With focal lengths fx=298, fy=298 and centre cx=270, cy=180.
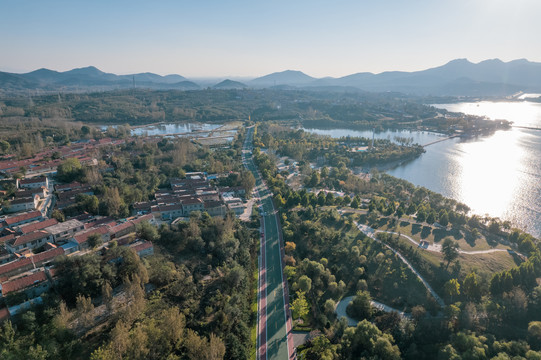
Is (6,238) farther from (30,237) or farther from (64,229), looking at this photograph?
(64,229)

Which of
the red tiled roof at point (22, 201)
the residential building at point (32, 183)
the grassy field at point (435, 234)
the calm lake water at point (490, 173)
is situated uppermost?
the residential building at point (32, 183)

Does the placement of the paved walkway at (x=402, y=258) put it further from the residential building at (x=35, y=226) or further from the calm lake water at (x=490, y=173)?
the residential building at (x=35, y=226)

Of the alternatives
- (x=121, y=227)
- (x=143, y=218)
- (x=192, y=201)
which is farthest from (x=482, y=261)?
(x=121, y=227)

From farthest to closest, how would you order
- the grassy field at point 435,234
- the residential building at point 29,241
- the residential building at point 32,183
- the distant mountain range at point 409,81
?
the distant mountain range at point 409,81 < the residential building at point 32,183 < the grassy field at point 435,234 < the residential building at point 29,241

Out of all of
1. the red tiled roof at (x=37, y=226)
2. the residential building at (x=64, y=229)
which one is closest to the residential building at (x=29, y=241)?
the residential building at (x=64, y=229)

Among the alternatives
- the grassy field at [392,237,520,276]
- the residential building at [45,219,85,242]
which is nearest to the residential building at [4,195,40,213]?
the residential building at [45,219,85,242]

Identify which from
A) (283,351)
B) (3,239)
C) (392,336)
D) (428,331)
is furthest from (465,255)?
(3,239)

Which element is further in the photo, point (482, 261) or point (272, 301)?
point (482, 261)
